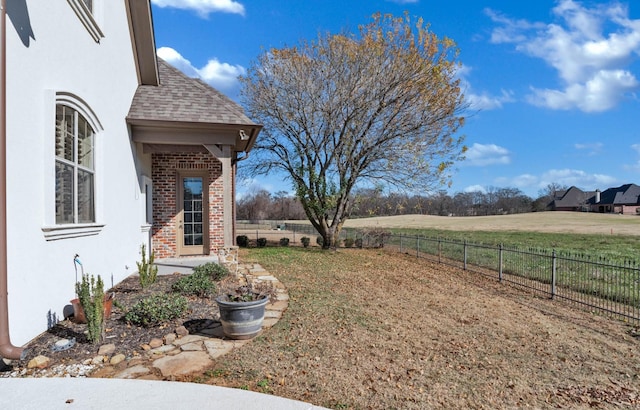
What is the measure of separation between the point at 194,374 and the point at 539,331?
180 inches

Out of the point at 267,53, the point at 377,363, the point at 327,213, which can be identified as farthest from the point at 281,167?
the point at 377,363

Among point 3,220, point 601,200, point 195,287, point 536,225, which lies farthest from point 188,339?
point 601,200

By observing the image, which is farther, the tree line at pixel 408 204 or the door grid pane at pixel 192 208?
the tree line at pixel 408 204

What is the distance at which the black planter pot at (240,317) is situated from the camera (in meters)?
4.18

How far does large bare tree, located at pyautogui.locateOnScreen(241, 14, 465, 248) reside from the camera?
13.9 meters

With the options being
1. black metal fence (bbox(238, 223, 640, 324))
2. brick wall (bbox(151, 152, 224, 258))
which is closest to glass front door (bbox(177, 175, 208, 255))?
brick wall (bbox(151, 152, 224, 258))

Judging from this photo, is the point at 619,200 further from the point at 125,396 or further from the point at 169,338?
the point at 125,396

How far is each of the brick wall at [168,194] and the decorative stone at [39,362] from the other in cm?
668

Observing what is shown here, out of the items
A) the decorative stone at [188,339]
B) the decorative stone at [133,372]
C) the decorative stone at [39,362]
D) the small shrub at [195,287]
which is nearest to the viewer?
the decorative stone at [133,372]

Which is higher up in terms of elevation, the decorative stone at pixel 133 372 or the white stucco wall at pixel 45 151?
the white stucco wall at pixel 45 151

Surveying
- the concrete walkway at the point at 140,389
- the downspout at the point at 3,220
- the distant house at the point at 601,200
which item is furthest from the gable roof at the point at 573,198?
the downspout at the point at 3,220

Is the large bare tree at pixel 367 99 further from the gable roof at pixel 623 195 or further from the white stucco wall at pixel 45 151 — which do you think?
the gable roof at pixel 623 195

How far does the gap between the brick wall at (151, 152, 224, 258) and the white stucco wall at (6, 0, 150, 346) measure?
335 centimetres

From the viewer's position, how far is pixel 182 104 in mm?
8766
